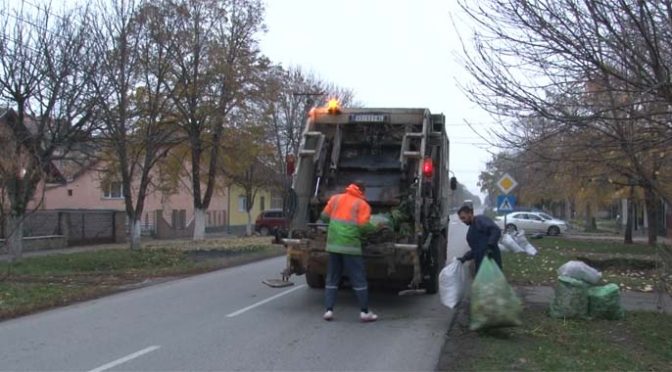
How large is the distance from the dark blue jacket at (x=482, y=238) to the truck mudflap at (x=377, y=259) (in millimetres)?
902

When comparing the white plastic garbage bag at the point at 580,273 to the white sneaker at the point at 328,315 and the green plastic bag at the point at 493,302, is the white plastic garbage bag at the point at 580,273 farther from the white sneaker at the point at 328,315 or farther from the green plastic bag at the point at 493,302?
the white sneaker at the point at 328,315

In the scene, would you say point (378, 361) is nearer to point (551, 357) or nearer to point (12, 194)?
point (551, 357)

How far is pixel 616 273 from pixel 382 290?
7.76 meters

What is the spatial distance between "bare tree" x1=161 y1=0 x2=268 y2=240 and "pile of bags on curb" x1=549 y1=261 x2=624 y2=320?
59.4ft

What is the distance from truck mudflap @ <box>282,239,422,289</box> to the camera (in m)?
9.77

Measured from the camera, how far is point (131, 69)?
19266 mm

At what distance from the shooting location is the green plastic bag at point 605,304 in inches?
366

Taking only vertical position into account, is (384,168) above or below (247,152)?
below

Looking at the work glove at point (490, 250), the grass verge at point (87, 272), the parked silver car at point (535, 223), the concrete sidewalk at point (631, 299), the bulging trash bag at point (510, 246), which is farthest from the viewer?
the parked silver car at point (535, 223)

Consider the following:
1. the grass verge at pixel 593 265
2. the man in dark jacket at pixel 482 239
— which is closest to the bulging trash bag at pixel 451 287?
the man in dark jacket at pixel 482 239

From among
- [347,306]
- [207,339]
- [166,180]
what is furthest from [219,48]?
[207,339]

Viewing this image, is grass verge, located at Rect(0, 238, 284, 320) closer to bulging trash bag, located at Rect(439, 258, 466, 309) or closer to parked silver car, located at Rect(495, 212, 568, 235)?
bulging trash bag, located at Rect(439, 258, 466, 309)

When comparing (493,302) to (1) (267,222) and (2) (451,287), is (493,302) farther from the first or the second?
(1) (267,222)

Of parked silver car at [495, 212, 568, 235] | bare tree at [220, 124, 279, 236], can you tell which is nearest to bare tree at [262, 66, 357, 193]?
bare tree at [220, 124, 279, 236]
